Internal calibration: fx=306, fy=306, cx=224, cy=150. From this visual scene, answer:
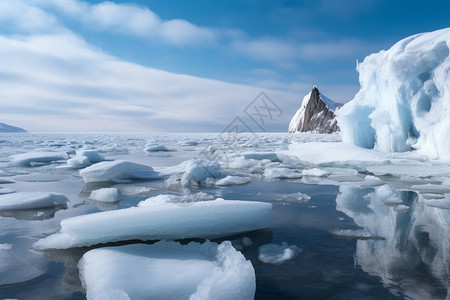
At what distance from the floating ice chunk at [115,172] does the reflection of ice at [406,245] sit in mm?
4420

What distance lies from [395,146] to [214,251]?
29.2ft

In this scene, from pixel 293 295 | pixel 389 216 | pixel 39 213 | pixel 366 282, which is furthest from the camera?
pixel 39 213

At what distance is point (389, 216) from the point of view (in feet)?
11.6

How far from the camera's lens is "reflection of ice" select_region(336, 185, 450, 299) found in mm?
1976

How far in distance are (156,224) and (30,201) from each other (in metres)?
2.49

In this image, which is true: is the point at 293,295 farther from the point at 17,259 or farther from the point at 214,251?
the point at 17,259

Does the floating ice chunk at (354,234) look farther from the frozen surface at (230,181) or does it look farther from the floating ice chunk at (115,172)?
the floating ice chunk at (115,172)

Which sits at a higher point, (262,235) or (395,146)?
(395,146)

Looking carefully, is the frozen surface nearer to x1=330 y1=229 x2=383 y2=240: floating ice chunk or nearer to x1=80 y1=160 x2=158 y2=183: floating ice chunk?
x1=80 y1=160 x2=158 y2=183: floating ice chunk

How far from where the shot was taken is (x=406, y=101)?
906cm

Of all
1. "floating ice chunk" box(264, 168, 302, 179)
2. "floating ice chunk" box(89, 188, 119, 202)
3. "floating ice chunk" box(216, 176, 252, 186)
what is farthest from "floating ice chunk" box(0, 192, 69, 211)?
"floating ice chunk" box(264, 168, 302, 179)

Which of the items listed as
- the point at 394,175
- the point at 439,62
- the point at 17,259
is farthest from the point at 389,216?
the point at 439,62

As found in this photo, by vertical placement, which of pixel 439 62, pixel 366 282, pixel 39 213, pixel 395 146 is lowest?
pixel 39 213

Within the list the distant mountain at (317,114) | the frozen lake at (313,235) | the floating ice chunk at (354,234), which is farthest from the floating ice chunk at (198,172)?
the distant mountain at (317,114)
